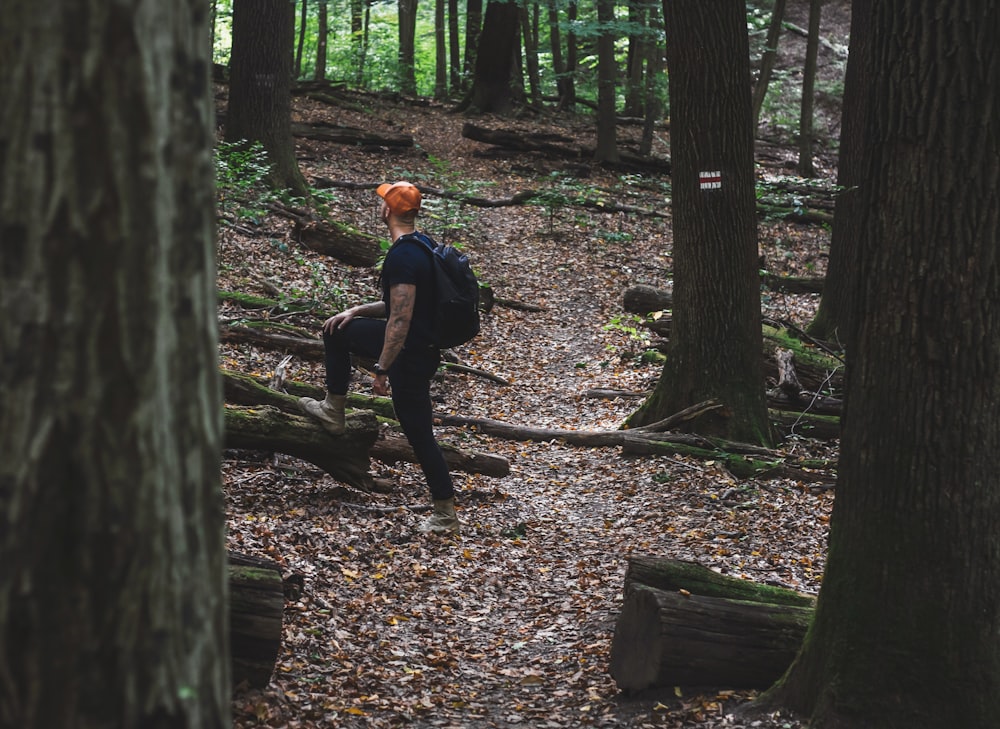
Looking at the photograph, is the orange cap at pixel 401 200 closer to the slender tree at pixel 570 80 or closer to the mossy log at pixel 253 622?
the mossy log at pixel 253 622

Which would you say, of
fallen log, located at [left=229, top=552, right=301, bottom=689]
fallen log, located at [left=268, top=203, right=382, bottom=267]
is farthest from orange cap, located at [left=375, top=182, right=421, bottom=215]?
fallen log, located at [left=268, top=203, right=382, bottom=267]

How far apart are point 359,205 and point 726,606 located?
43.9 feet

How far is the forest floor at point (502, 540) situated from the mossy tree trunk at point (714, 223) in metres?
0.74

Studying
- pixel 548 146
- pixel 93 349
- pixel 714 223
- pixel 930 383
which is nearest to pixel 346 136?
pixel 548 146

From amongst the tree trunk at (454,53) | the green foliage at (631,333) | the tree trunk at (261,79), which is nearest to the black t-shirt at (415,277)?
the green foliage at (631,333)

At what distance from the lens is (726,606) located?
437 centimetres

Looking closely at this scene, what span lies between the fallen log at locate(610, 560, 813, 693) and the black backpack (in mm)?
2283

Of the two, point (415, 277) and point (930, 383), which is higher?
point (415, 277)

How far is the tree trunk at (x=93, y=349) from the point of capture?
1590mm

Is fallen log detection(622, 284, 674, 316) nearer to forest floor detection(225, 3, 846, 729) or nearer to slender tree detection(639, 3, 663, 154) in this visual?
forest floor detection(225, 3, 846, 729)

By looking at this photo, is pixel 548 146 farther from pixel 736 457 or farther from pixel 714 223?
pixel 736 457

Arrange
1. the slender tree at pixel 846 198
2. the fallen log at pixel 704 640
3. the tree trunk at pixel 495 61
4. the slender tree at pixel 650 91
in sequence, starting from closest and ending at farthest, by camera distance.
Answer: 1. the fallen log at pixel 704 640
2. the slender tree at pixel 846 198
3. the slender tree at pixel 650 91
4. the tree trunk at pixel 495 61

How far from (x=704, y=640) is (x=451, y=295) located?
2730 millimetres

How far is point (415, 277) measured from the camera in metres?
6.00
